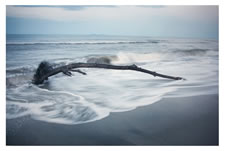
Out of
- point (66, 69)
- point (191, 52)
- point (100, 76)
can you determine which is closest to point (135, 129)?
point (100, 76)

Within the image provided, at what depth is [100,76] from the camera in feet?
7.02

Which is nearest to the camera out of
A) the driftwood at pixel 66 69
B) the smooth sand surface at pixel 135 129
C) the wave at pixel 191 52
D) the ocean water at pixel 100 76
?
the smooth sand surface at pixel 135 129

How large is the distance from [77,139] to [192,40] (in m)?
1.83

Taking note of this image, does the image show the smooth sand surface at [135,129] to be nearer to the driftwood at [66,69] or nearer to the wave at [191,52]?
the driftwood at [66,69]

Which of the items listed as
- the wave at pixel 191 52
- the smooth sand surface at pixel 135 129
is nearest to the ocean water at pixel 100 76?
the wave at pixel 191 52

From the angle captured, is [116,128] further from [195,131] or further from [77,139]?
[195,131]

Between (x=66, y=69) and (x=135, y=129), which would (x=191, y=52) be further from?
(x=66, y=69)

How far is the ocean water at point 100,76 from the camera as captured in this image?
173 centimetres

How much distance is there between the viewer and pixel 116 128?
4.86 feet

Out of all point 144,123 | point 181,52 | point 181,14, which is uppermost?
point 181,14

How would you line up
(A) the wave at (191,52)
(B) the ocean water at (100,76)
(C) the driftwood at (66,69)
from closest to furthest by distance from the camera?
(B) the ocean water at (100,76) < (C) the driftwood at (66,69) < (A) the wave at (191,52)

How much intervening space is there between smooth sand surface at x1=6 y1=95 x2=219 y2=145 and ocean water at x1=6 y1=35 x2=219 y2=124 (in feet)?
0.33

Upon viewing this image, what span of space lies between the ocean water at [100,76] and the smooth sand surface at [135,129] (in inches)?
4.0
